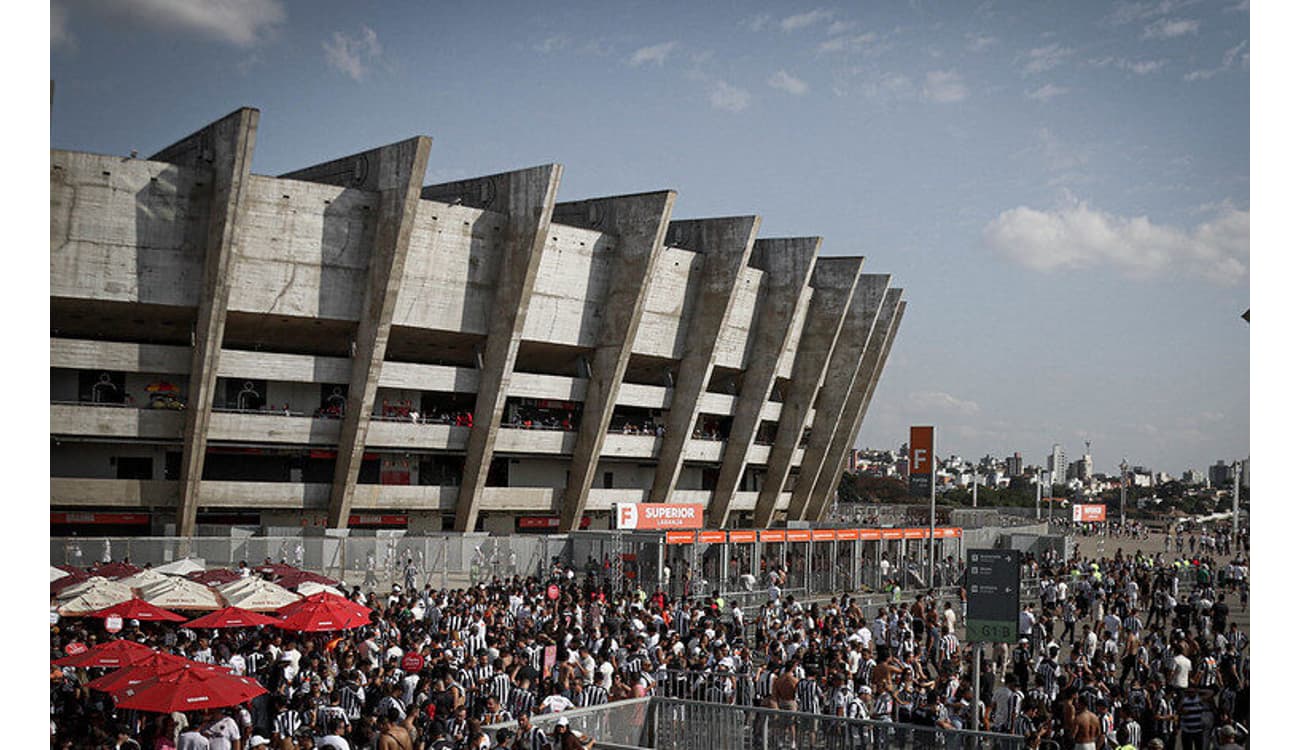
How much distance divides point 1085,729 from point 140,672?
1167cm

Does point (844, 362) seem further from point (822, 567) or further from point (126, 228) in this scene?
point (126, 228)

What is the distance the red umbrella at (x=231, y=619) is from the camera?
20.1 metres

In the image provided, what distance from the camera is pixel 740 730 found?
14969mm

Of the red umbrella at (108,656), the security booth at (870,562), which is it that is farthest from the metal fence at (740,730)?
the security booth at (870,562)

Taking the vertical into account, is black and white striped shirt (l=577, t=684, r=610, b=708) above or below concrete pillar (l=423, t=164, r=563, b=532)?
below

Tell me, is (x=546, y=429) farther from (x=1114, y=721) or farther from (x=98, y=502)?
(x=1114, y=721)

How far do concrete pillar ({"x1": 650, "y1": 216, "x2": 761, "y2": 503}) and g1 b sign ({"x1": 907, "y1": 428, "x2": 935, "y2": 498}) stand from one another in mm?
10029

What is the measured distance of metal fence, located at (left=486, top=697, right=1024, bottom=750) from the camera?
13367 millimetres

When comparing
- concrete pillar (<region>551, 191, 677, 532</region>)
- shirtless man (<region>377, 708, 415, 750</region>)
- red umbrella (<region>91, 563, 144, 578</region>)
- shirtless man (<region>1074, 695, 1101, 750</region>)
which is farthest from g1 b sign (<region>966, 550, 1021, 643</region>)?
concrete pillar (<region>551, 191, 677, 532</region>)

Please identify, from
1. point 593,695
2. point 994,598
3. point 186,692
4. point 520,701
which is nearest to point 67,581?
point 186,692

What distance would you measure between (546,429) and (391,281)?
41.0 feet

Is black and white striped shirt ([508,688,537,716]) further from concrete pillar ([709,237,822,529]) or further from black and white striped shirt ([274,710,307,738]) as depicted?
concrete pillar ([709,237,822,529])

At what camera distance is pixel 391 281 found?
132ft
